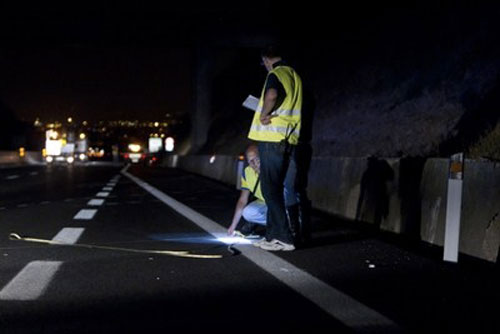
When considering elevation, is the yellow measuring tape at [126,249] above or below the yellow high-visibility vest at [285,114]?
below

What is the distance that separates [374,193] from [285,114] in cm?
424

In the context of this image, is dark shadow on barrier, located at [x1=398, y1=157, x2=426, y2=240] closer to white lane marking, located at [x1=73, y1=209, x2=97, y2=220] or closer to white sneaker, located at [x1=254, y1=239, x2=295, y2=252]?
white sneaker, located at [x1=254, y1=239, x2=295, y2=252]

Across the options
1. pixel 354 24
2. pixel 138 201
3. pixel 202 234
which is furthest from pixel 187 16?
pixel 202 234

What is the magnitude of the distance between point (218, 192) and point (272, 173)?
41.7 feet

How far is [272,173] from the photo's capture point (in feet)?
26.3

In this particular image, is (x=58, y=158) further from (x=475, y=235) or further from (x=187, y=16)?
(x=475, y=235)

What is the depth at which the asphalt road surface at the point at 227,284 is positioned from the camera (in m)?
4.91

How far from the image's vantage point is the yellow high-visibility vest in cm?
794

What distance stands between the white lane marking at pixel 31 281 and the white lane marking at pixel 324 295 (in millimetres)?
1839

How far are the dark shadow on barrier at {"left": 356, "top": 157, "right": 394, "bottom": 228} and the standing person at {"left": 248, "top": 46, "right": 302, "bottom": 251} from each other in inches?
133

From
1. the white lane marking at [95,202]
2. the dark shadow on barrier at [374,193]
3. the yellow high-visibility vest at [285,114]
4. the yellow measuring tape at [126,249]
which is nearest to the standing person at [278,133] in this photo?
the yellow high-visibility vest at [285,114]

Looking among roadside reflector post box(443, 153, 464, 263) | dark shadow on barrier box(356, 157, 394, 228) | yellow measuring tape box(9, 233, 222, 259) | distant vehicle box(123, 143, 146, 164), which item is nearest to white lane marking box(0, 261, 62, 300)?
yellow measuring tape box(9, 233, 222, 259)

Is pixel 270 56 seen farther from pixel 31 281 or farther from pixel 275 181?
pixel 31 281

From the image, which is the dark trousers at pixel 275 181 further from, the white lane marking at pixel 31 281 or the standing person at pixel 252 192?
the white lane marking at pixel 31 281
